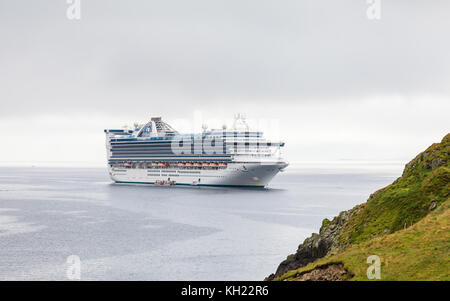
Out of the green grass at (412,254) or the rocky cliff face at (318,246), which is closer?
the green grass at (412,254)

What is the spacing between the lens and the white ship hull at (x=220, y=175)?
107 m

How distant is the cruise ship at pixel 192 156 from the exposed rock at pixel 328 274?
274ft

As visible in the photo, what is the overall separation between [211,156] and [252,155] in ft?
32.6

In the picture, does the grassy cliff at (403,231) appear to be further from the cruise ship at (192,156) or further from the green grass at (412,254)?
the cruise ship at (192,156)

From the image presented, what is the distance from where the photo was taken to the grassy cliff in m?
17.5

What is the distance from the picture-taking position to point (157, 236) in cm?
5091

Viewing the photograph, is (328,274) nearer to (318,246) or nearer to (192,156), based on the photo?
(318,246)

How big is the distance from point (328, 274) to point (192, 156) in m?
98.4

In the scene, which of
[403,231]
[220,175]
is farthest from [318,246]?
[220,175]

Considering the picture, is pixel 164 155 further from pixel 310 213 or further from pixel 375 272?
pixel 375 272

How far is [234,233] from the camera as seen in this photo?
53.2 meters

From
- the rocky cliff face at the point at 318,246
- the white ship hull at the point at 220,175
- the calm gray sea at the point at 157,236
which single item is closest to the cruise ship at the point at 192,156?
the white ship hull at the point at 220,175

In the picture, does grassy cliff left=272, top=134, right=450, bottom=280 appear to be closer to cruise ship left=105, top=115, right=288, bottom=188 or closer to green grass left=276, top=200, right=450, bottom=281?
green grass left=276, top=200, right=450, bottom=281

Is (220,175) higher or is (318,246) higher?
(220,175)
